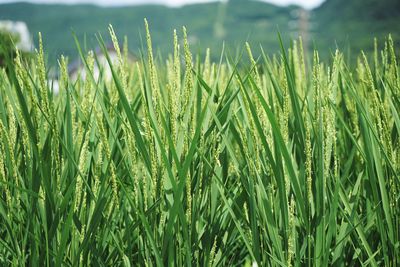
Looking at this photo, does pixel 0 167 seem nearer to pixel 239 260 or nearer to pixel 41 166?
pixel 41 166

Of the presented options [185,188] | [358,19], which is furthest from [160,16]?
[185,188]

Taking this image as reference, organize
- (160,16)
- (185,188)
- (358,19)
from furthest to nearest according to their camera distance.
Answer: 1. (160,16)
2. (358,19)
3. (185,188)

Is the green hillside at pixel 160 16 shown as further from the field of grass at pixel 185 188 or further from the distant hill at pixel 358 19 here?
the field of grass at pixel 185 188

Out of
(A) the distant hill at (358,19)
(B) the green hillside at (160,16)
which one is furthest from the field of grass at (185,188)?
(B) the green hillside at (160,16)

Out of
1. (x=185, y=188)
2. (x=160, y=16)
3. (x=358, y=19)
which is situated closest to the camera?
(x=185, y=188)

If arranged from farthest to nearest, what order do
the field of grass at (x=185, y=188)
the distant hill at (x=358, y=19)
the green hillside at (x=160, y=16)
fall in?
the green hillside at (x=160, y=16), the distant hill at (x=358, y=19), the field of grass at (x=185, y=188)

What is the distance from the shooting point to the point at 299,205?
103 centimetres

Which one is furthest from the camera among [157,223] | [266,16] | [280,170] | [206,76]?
[266,16]

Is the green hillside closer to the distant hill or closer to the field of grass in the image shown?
the distant hill

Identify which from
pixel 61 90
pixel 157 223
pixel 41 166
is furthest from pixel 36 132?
pixel 61 90

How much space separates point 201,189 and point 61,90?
2.55ft

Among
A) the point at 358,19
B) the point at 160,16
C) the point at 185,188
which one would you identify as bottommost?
the point at 160,16

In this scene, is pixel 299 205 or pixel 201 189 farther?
pixel 201 189

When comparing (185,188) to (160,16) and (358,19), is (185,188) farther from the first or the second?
(160,16)
